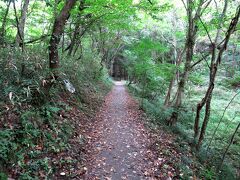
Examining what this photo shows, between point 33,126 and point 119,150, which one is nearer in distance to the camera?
point 33,126

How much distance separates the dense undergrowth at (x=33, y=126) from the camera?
4.18 metres

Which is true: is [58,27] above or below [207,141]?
above

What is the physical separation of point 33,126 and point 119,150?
2599mm

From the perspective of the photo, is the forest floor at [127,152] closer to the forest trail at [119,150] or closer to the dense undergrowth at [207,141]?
the forest trail at [119,150]

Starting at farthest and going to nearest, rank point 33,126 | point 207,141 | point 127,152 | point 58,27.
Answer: point 207,141 → point 127,152 → point 58,27 → point 33,126

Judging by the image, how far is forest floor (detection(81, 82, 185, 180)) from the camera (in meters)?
5.04

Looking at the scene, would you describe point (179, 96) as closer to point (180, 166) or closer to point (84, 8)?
point (180, 166)

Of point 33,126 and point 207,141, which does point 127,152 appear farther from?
point 207,141

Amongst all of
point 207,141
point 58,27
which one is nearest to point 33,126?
point 58,27

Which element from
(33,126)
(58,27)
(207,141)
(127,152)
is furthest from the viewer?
(207,141)

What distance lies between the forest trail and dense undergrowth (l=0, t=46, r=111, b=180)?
0.43m

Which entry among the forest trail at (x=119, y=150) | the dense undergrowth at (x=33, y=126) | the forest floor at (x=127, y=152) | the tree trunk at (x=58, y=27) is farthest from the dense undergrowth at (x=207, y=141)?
the tree trunk at (x=58, y=27)

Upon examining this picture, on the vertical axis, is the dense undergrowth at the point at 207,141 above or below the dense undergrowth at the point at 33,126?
below

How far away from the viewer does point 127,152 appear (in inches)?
242
